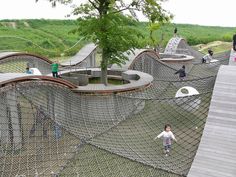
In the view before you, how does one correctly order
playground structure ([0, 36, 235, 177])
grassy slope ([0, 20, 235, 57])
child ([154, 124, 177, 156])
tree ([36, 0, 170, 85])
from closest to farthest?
1. playground structure ([0, 36, 235, 177])
2. child ([154, 124, 177, 156])
3. tree ([36, 0, 170, 85])
4. grassy slope ([0, 20, 235, 57])

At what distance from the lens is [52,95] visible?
762cm

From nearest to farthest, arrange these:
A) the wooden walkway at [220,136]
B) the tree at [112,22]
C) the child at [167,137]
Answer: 1. the wooden walkway at [220,136]
2. the child at [167,137]
3. the tree at [112,22]

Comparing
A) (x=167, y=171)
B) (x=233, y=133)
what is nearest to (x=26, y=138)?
(x=167, y=171)

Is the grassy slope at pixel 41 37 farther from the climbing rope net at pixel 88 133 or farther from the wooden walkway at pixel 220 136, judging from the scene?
the wooden walkway at pixel 220 136

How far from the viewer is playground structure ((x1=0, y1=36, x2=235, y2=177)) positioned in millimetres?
5738

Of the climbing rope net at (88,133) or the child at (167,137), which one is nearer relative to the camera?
the climbing rope net at (88,133)

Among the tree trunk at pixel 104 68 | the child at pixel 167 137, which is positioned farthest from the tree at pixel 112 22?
the child at pixel 167 137

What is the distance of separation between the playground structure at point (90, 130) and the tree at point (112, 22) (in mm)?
1169

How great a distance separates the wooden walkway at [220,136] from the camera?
485 centimetres

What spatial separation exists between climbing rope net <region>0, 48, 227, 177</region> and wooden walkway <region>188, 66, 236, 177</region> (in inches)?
13.3

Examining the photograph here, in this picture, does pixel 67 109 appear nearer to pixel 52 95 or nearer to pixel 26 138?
pixel 52 95

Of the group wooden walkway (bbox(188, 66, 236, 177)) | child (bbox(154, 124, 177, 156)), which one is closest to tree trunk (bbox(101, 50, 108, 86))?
child (bbox(154, 124, 177, 156))

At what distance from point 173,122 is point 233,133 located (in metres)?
3.13

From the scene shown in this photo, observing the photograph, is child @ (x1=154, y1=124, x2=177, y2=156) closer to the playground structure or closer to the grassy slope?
the playground structure
